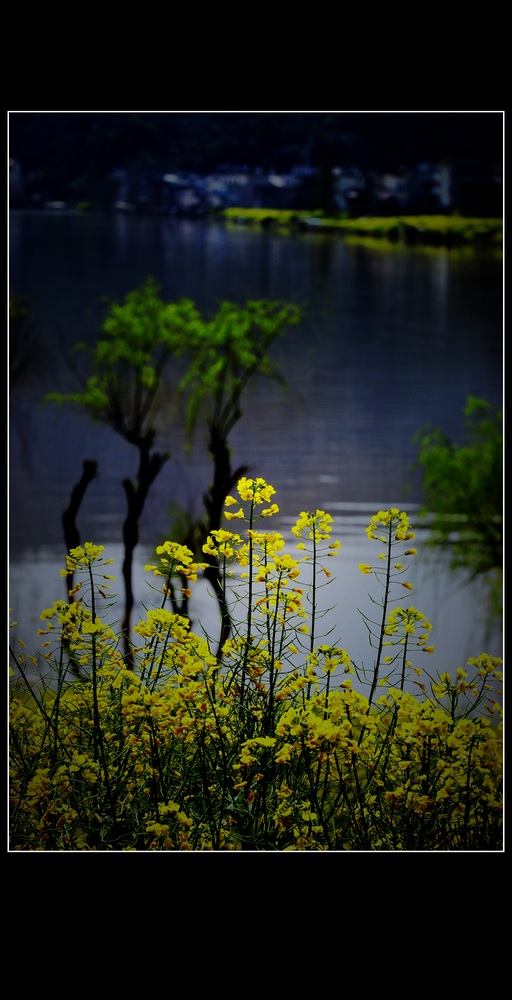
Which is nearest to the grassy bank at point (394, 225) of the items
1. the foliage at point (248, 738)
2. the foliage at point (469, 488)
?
the foliage at point (469, 488)

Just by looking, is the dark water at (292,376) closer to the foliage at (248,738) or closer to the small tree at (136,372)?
the small tree at (136,372)

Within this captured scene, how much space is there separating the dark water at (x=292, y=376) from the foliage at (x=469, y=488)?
0.04m

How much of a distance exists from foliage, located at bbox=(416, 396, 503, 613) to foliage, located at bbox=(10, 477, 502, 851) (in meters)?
0.32

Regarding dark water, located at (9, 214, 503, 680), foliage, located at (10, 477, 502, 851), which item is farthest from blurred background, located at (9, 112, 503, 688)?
foliage, located at (10, 477, 502, 851)

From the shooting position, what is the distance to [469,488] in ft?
11.2

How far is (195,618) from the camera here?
128 inches

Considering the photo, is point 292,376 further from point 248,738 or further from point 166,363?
point 248,738

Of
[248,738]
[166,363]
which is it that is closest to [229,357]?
[166,363]
